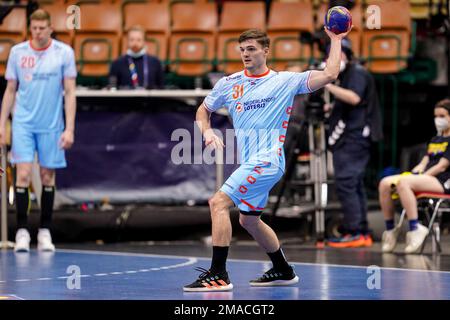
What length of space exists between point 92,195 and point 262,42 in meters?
5.76

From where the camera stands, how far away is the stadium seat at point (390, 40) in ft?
49.9

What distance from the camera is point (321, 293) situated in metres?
7.36

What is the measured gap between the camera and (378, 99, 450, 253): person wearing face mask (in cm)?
1116

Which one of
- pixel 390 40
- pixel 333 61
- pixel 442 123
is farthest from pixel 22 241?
pixel 390 40

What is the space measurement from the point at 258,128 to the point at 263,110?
0.14m

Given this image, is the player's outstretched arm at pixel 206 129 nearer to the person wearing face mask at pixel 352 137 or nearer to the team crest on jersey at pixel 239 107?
the team crest on jersey at pixel 239 107

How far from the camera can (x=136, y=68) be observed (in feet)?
43.2

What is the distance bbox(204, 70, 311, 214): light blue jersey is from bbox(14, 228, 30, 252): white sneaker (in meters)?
3.99

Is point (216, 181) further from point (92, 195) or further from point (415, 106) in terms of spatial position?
point (415, 106)

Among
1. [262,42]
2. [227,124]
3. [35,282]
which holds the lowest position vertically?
[35,282]

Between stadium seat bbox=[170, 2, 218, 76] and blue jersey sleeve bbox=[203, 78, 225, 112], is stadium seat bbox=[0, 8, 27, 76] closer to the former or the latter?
stadium seat bbox=[170, 2, 218, 76]

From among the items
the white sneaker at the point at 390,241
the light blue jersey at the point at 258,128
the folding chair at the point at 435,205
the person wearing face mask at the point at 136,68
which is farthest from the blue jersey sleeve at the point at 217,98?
the person wearing face mask at the point at 136,68

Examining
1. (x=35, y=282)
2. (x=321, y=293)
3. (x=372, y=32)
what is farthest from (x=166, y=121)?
(x=321, y=293)
